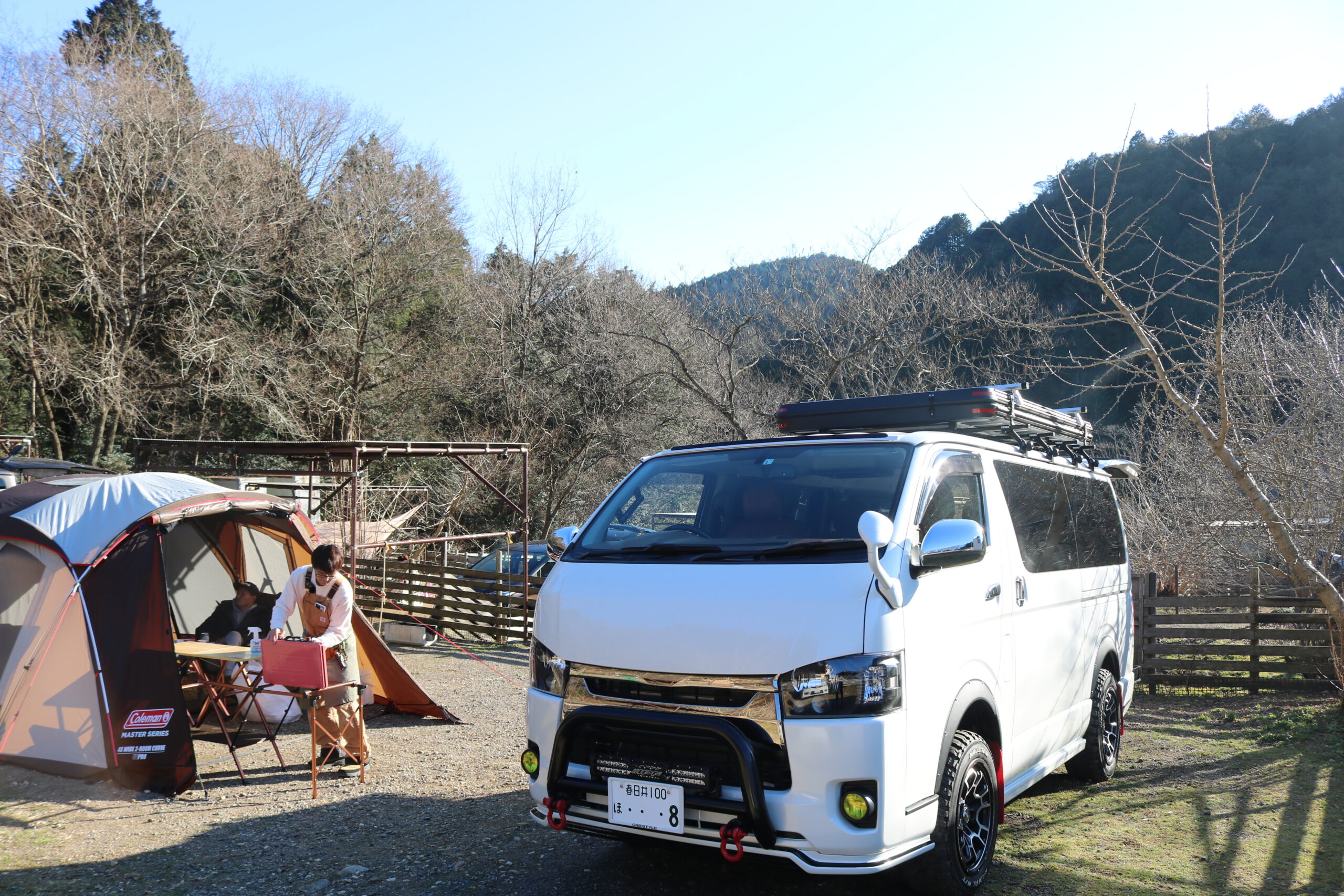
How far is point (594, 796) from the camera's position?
12.4 feet

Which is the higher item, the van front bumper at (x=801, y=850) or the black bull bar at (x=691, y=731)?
the black bull bar at (x=691, y=731)

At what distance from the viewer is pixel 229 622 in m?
8.42

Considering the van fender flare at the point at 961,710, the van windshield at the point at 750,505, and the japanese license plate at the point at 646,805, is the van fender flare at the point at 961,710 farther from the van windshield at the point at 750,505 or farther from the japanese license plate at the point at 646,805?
the japanese license plate at the point at 646,805

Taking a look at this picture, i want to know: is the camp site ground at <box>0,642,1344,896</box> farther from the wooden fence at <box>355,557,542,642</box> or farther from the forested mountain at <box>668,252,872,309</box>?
the forested mountain at <box>668,252,872,309</box>

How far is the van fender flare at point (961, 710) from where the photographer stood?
3.76 meters

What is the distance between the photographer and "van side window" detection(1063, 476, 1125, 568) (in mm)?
5984

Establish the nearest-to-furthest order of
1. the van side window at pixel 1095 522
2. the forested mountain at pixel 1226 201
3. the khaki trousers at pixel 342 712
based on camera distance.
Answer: the van side window at pixel 1095 522, the khaki trousers at pixel 342 712, the forested mountain at pixel 1226 201

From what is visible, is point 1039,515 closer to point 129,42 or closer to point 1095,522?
point 1095,522

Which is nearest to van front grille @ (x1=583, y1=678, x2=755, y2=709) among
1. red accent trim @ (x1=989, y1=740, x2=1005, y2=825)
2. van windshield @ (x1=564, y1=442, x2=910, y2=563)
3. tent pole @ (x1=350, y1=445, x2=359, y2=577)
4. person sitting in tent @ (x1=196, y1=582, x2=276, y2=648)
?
van windshield @ (x1=564, y1=442, x2=910, y2=563)

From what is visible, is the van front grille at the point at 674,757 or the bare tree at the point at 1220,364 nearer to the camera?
the van front grille at the point at 674,757

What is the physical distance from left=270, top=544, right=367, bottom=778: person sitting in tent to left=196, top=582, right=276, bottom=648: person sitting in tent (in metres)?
1.96

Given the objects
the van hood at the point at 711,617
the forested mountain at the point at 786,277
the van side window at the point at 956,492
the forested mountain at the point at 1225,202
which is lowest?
the van hood at the point at 711,617

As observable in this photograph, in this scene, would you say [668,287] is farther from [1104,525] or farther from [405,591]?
[1104,525]

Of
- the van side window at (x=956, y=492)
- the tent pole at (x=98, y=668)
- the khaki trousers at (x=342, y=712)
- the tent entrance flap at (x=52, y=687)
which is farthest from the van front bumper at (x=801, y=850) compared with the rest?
the tent entrance flap at (x=52, y=687)
